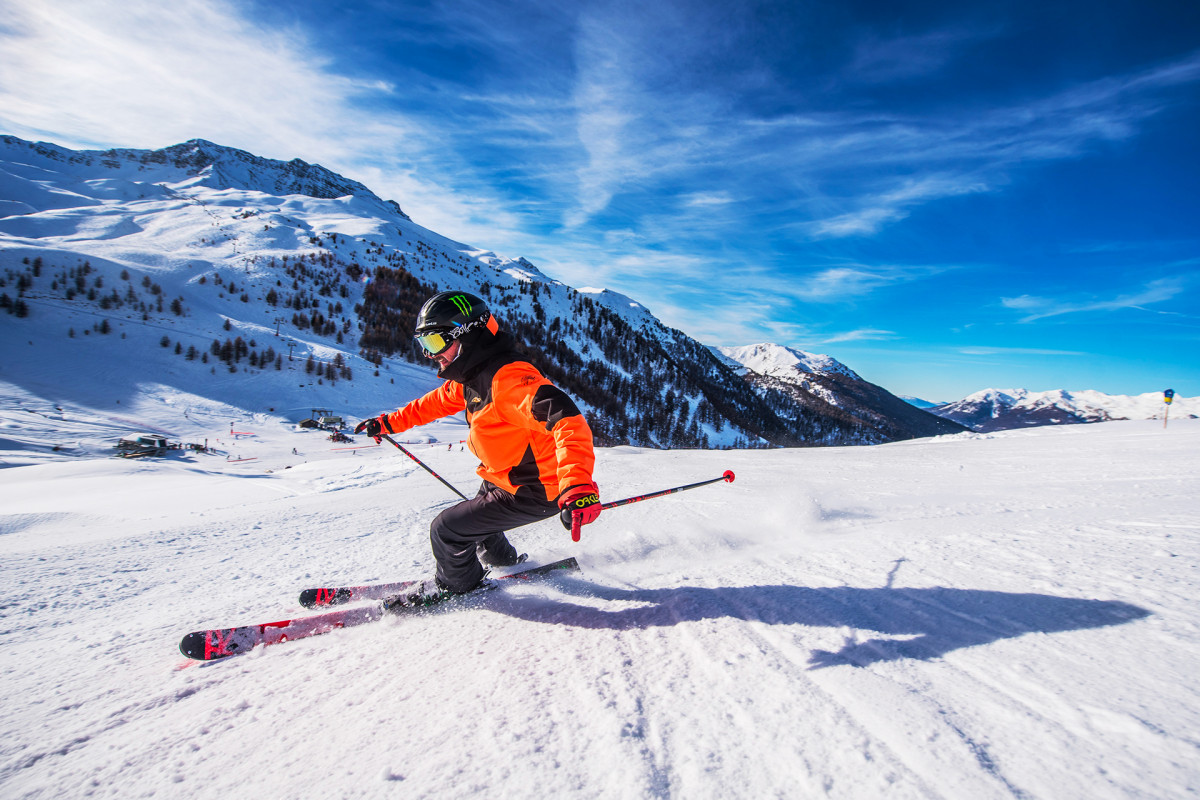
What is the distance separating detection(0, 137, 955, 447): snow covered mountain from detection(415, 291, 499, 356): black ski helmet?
3155 centimetres

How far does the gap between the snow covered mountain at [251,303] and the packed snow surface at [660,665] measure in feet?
102

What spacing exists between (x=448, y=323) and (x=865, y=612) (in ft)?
10.2

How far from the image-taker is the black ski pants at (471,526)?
10.1 ft

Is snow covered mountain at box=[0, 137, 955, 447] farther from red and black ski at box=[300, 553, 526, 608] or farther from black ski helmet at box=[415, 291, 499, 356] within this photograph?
black ski helmet at box=[415, 291, 499, 356]

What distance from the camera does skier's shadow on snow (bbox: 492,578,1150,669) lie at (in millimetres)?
2115

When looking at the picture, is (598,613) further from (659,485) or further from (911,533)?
(659,485)

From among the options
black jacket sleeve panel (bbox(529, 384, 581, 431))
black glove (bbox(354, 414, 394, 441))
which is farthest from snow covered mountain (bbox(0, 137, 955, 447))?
black jacket sleeve panel (bbox(529, 384, 581, 431))

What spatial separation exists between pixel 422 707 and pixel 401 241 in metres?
104

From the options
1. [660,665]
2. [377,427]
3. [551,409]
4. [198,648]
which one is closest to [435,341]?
[551,409]

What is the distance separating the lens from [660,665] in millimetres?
2098

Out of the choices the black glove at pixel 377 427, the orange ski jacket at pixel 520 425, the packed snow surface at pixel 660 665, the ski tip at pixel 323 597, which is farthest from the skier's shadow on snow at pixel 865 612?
the black glove at pixel 377 427

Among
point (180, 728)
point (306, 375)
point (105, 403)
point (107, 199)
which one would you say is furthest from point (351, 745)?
point (107, 199)

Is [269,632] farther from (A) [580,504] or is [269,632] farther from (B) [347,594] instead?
(A) [580,504]

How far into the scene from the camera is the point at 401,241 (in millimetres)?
91750
